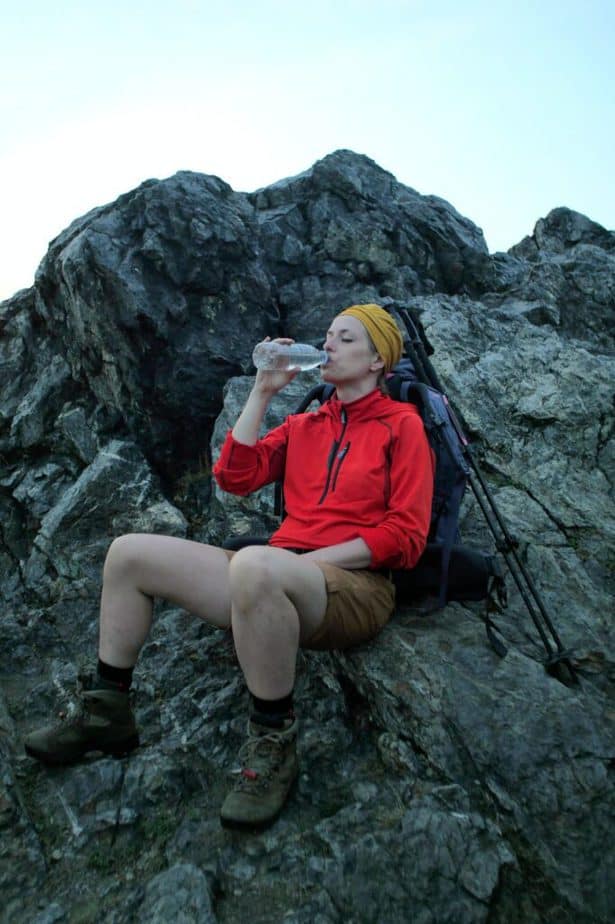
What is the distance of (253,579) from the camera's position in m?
3.29

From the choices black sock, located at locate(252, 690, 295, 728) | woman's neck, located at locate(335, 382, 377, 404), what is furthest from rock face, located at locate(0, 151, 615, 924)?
woman's neck, located at locate(335, 382, 377, 404)

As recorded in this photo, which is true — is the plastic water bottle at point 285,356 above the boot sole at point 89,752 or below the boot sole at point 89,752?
above

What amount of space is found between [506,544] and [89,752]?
10.8ft

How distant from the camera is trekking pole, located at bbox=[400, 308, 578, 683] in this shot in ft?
13.6

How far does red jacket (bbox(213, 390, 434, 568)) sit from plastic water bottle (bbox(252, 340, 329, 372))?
1.25ft

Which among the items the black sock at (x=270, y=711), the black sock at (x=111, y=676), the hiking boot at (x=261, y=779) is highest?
the black sock at (x=111, y=676)

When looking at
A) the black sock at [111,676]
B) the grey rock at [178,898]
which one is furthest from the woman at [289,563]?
the grey rock at [178,898]

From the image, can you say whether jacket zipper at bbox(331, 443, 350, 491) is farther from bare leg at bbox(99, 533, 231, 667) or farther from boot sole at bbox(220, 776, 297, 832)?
boot sole at bbox(220, 776, 297, 832)

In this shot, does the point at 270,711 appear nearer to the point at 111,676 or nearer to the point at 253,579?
the point at 253,579

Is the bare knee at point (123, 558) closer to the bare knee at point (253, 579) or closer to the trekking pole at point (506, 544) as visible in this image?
the bare knee at point (253, 579)

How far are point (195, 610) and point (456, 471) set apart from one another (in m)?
2.13

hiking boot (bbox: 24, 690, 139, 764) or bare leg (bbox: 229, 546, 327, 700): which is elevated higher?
bare leg (bbox: 229, 546, 327, 700)

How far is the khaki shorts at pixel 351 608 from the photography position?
3.66m

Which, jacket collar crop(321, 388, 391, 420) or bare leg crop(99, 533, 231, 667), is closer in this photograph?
bare leg crop(99, 533, 231, 667)
